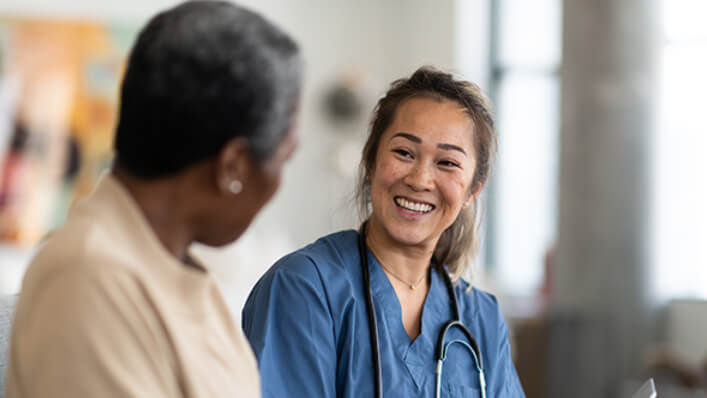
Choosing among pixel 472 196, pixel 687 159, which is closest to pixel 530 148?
pixel 687 159

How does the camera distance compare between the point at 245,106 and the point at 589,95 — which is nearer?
the point at 245,106

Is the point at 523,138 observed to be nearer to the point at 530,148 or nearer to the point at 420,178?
the point at 530,148

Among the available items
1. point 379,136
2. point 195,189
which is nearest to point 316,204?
point 379,136

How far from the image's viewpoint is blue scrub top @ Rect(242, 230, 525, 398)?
58.6 inches

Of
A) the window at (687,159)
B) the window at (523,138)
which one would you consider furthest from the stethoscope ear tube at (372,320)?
the window at (523,138)

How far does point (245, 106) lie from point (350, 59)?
5.42 m

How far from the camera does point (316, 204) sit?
6.15 metres

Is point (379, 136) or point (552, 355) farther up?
point (379, 136)

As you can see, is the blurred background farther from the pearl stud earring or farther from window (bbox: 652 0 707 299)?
the pearl stud earring

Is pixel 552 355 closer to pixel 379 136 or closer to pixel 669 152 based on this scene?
pixel 669 152

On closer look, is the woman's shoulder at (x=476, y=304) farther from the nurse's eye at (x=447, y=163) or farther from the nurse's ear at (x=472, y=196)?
the nurse's eye at (x=447, y=163)

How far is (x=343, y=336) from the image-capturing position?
156 cm

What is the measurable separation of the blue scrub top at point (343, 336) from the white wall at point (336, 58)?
4.05 metres

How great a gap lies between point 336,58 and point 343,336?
4790 mm
